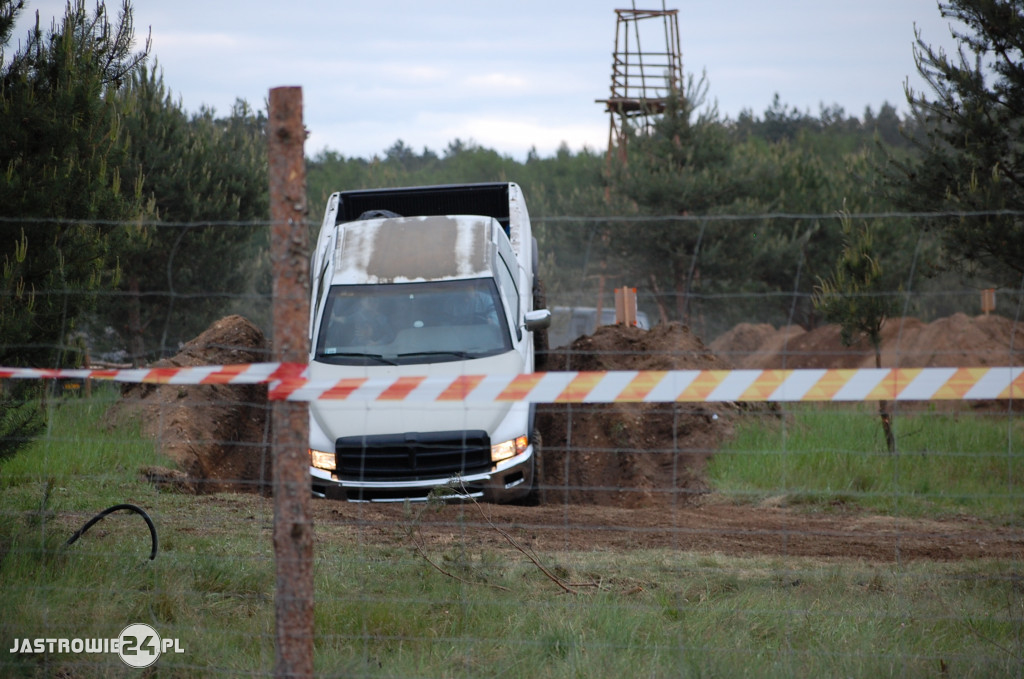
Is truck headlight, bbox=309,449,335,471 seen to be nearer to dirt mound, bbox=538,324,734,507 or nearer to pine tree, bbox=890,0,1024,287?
dirt mound, bbox=538,324,734,507

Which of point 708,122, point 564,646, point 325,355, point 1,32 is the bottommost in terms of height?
point 564,646

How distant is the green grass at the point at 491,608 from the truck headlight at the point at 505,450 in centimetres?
135

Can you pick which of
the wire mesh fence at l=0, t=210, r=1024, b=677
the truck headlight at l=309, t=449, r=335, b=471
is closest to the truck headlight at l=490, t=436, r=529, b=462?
the wire mesh fence at l=0, t=210, r=1024, b=677

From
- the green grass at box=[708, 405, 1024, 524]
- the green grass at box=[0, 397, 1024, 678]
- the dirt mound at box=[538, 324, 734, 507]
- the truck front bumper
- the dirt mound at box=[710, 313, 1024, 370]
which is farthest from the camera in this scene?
the dirt mound at box=[710, 313, 1024, 370]

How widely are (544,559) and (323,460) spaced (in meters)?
2.57

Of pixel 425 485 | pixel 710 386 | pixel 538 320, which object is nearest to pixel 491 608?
pixel 710 386

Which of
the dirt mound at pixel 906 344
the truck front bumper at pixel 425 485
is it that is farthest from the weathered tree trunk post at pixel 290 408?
the dirt mound at pixel 906 344

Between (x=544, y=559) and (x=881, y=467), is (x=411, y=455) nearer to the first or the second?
(x=544, y=559)

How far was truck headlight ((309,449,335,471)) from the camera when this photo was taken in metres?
7.49

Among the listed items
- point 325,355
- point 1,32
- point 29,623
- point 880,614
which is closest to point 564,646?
point 880,614

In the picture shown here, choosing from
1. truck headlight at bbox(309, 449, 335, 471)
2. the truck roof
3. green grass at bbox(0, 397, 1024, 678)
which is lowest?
green grass at bbox(0, 397, 1024, 678)

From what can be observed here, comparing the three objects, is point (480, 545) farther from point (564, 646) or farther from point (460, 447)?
point (564, 646)

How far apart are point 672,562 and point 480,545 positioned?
1.28 m

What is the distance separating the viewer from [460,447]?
7.25 m
